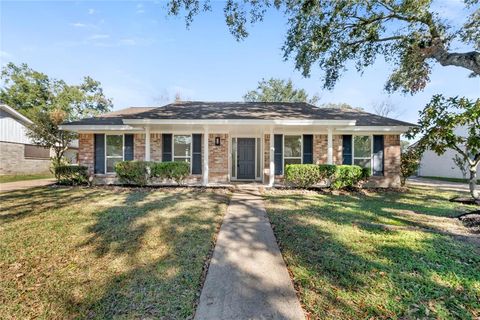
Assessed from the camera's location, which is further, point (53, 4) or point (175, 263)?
point (53, 4)

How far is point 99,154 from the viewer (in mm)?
11789

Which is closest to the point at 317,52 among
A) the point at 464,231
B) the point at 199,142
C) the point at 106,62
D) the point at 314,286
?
the point at 199,142

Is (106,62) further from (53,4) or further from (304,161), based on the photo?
(304,161)

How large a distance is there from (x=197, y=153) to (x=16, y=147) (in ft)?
49.8

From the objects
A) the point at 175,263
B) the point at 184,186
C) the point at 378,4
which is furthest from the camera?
the point at 184,186

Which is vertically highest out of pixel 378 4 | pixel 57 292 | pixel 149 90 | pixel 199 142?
pixel 149 90

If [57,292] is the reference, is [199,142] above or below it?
above

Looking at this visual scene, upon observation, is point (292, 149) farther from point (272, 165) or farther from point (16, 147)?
point (16, 147)

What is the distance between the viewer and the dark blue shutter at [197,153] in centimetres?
1176

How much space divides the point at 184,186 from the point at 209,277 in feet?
26.0

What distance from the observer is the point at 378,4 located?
8.17 m

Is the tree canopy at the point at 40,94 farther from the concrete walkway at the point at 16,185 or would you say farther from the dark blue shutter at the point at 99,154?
the dark blue shutter at the point at 99,154

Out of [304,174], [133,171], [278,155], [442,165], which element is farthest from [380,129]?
[442,165]

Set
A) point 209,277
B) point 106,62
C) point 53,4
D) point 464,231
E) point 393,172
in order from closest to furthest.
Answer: point 209,277 → point 464,231 → point 53,4 → point 393,172 → point 106,62
